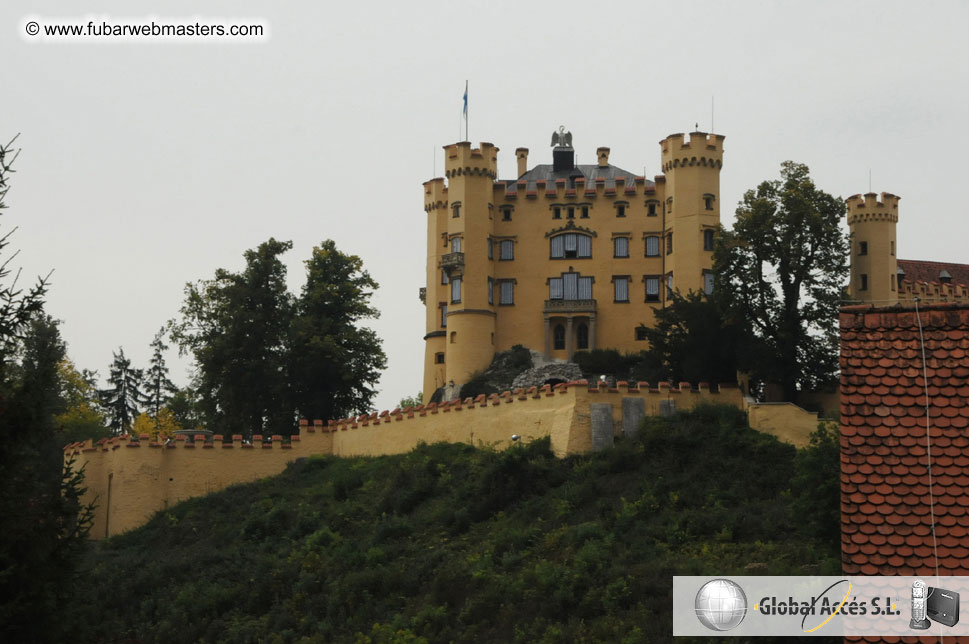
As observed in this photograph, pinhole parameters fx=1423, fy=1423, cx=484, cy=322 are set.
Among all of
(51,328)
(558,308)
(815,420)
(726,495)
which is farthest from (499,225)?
(726,495)

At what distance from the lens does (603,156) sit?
2948 inches

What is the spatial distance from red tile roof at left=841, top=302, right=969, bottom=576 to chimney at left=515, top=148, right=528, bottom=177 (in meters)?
61.0

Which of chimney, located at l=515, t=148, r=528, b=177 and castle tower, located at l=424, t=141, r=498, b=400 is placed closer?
castle tower, located at l=424, t=141, r=498, b=400

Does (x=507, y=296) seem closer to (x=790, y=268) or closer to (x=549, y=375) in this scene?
(x=549, y=375)

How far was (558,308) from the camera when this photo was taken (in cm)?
7031

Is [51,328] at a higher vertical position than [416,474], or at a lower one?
higher

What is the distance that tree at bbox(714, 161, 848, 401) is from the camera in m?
55.1

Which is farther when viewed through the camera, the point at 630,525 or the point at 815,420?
the point at 815,420

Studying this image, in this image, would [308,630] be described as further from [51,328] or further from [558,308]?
[51,328]

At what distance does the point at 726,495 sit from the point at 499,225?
108ft

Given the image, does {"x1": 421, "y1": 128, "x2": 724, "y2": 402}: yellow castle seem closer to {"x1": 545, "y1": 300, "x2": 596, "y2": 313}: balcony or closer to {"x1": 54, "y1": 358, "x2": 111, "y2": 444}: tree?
{"x1": 545, "y1": 300, "x2": 596, "y2": 313}: balcony

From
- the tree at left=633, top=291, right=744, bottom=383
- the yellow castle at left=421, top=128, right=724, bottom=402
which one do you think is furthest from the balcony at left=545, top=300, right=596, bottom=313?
the tree at left=633, top=291, right=744, bottom=383

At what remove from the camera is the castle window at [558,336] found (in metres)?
70.6

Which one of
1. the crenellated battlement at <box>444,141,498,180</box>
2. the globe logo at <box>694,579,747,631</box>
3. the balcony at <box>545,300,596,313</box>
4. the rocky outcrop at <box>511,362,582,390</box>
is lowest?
the globe logo at <box>694,579,747,631</box>
